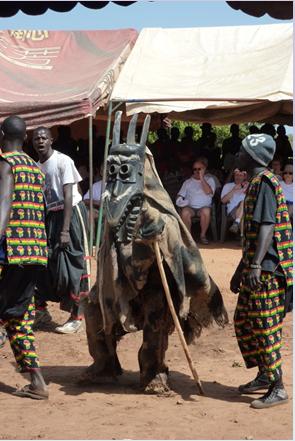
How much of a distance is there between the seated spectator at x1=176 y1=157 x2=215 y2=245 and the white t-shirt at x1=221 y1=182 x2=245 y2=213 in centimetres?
21

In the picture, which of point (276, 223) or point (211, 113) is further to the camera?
point (211, 113)

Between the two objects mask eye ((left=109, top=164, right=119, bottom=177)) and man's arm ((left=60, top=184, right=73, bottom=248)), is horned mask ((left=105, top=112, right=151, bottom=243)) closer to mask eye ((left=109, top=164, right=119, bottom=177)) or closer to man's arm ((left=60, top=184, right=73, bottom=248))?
mask eye ((left=109, top=164, right=119, bottom=177))

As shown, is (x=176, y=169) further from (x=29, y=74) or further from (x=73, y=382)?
(x=73, y=382)

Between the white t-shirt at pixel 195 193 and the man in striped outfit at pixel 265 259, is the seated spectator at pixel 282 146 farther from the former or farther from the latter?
the man in striped outfit at pixel 265 259

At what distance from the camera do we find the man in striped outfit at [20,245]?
546 centimetres

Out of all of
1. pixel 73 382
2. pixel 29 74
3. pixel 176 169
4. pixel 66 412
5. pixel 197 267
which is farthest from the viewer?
pixel 176 169

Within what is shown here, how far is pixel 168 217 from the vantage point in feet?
18.5

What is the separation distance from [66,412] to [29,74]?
8899mm

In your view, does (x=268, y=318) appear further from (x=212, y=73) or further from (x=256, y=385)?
(x=212, y=73)

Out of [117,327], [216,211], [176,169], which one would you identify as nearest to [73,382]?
[117,327]

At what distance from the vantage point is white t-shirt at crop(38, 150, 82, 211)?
744 centimetres

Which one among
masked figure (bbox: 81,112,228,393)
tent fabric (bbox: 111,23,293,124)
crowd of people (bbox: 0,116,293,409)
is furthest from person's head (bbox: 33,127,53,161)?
tent fabric (bbox: 111,23,293,124)

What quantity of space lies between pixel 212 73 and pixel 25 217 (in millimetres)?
7882

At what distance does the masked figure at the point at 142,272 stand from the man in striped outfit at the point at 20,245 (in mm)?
475
